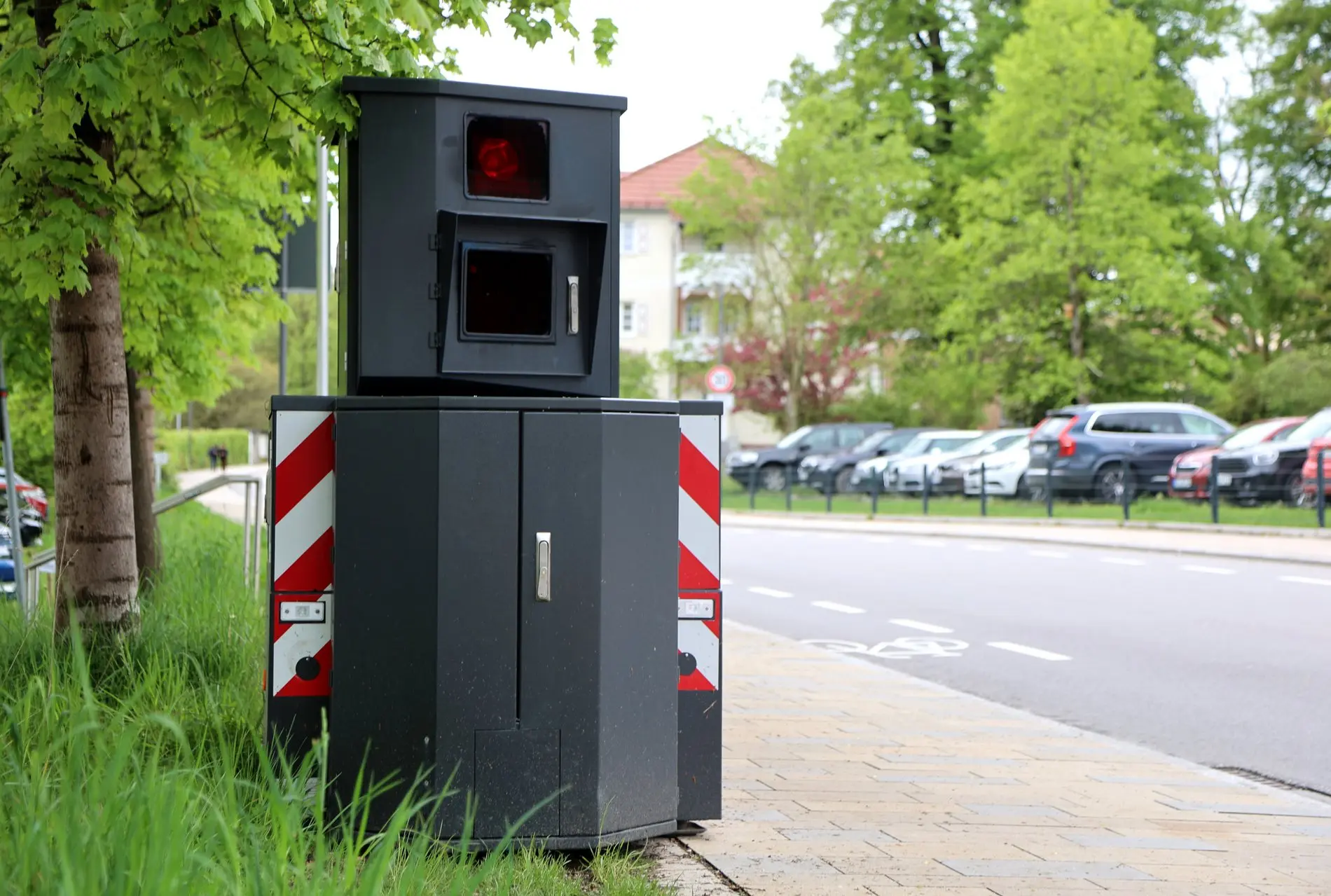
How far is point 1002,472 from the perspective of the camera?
34.4m

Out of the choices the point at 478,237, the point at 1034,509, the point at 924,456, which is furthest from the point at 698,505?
the point at 924,456

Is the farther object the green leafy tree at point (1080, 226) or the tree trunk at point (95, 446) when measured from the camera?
the green leafy tree at point (1080, 226)

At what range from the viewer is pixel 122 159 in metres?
8.08

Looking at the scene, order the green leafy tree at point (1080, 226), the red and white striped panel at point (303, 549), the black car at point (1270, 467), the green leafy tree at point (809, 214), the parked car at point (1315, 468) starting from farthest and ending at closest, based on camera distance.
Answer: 1. the green leafy tree at point (809, 214)
2. the green leafy tree at point (1080, 226)
3. the black car at point (1270, 467)
4. the parked car at point (1315, 468)
5. the red and white striped panel at point (303, 549)

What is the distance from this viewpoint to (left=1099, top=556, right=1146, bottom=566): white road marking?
62.1 ft

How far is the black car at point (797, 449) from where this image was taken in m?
45.0

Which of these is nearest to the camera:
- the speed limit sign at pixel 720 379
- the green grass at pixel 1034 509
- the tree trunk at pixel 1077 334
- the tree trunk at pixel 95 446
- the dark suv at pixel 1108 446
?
the tree trunk at pixel 95 446

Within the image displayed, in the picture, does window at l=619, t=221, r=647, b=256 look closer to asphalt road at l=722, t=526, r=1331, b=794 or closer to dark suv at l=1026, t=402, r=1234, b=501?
dark suv at l=1026, t=402, r=1234, b=501

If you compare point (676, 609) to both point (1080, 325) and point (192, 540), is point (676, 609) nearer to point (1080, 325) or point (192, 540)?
point (192, 540)

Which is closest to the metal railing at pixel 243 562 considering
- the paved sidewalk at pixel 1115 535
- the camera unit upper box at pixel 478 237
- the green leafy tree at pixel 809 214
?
the camera unit upper box at pixel 478 237

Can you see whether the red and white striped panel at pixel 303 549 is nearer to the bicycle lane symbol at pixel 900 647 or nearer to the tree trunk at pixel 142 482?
the tree trunk at pixel 142 482

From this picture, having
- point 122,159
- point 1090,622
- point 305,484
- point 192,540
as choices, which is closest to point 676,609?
point 305,484

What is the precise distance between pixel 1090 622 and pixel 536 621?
29.9ft

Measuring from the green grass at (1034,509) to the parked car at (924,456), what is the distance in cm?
48
